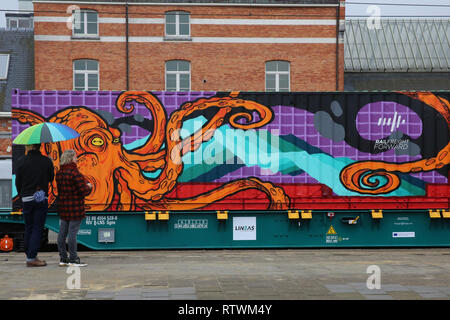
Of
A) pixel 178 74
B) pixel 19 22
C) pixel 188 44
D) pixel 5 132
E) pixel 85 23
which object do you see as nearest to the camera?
pixel 5 132

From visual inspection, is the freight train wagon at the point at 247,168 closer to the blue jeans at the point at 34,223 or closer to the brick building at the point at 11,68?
the blue jeans at the point at 34,223

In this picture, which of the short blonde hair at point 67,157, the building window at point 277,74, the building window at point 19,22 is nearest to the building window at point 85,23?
the building window at point 277,74

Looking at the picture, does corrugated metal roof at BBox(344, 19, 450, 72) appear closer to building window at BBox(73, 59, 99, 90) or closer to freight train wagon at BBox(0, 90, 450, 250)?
building window at BBox(73, 59, 99, 90)

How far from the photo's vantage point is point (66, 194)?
9.18 meters

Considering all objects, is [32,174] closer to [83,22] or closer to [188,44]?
[188,44]

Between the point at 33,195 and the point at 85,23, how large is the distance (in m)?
20.9

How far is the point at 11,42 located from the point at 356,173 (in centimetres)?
2232

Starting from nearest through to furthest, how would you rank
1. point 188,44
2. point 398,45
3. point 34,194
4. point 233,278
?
point 233,278 → point 34,194 → point 188,44 → point 398,45

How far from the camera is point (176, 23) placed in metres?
28.9

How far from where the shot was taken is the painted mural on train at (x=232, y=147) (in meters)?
12.3

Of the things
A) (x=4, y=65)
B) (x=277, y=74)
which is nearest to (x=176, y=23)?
(x=277, y=74)

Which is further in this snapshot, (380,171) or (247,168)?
(380,171)

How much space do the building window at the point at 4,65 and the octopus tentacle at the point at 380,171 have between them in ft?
69.1

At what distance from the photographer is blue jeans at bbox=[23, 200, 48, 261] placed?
29.8ft
